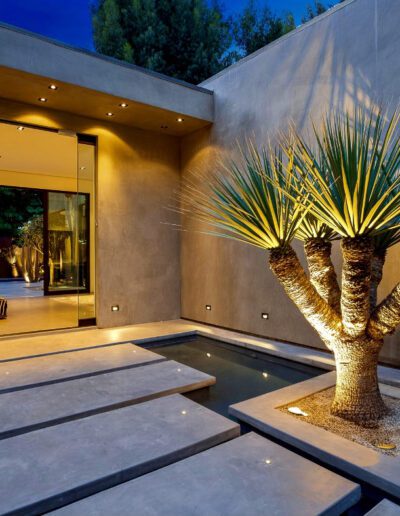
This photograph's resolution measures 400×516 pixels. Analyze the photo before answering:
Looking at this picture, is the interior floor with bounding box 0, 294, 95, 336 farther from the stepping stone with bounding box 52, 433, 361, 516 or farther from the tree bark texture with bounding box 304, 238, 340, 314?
the stepping stone with bounding box 52, 433, 361, 516

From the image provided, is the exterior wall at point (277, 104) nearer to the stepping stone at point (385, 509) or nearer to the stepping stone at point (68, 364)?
the stepping stone at point (68, 364)

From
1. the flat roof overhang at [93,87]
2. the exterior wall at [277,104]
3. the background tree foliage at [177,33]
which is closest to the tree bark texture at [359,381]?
the exterior wall at [277,104]

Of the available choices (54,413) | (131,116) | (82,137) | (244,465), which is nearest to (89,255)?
(82,137)

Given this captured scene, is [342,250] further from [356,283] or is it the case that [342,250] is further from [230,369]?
[230,369]

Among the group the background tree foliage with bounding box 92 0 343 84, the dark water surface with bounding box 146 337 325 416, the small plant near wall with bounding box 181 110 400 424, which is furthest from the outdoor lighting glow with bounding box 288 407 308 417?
the background tree foliage with bounding box 92 0 343 84

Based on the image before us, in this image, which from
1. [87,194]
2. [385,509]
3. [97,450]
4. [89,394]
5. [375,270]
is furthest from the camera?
[87,194]

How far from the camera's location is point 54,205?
1102 centimetres

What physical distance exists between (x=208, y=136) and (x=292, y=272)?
4.34 metres

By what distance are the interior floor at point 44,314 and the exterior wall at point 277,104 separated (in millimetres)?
1846

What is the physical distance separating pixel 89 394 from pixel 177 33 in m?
14.8

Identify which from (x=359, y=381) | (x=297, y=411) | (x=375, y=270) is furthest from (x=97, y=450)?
(x=375, y=270)

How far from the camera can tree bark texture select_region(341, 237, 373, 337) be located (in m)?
2.54

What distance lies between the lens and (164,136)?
22.9 feet

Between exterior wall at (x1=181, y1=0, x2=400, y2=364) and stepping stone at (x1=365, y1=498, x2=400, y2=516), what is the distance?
2.52 metres
